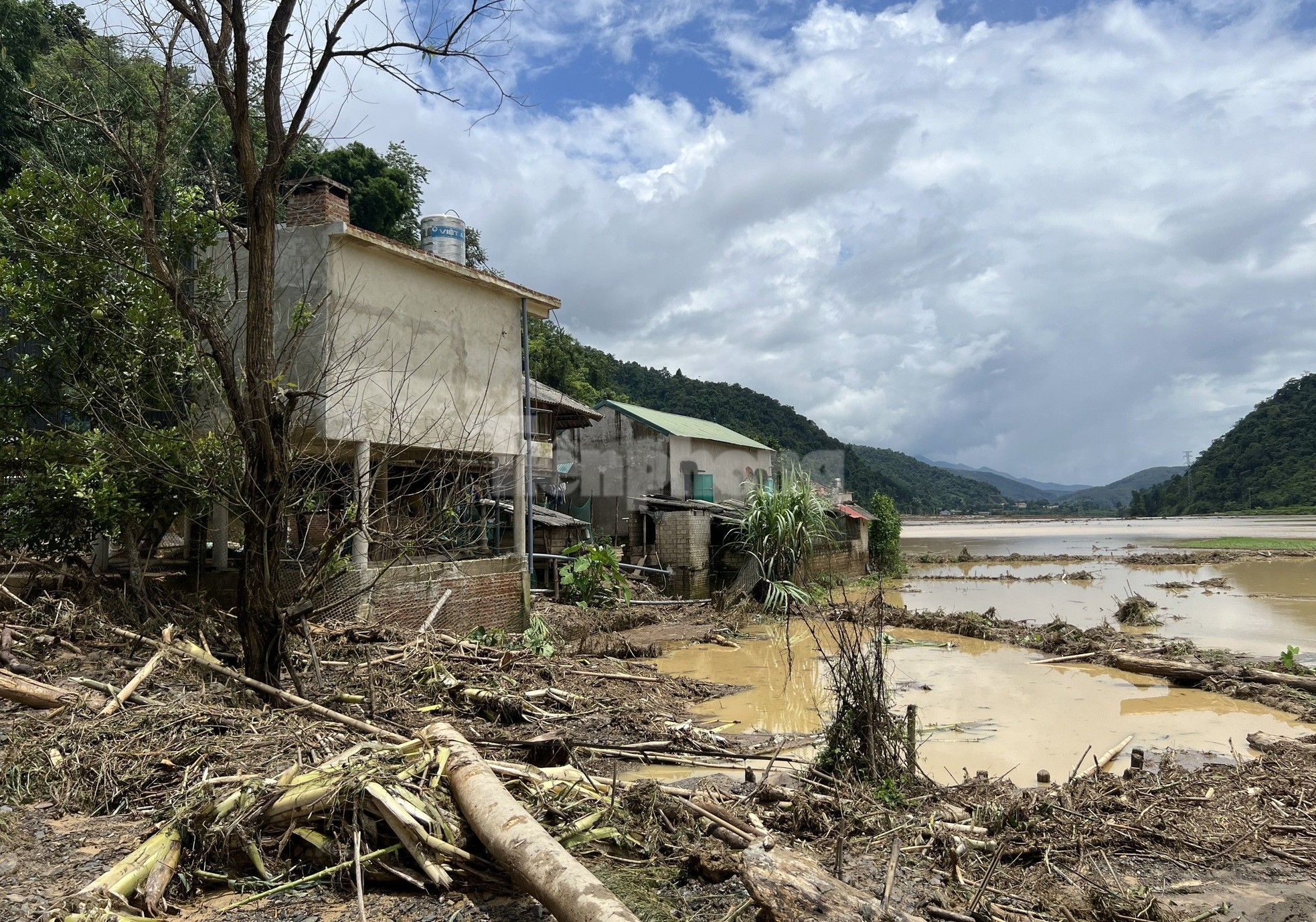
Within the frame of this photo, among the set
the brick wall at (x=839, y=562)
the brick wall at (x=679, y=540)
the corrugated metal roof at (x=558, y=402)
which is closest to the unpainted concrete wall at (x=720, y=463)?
the brick wall at (x=839, y=562)

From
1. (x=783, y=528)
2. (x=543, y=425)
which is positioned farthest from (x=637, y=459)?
(x=783, y=528)

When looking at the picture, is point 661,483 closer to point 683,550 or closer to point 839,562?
point 683,550

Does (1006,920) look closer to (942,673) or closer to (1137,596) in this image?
(942,673)

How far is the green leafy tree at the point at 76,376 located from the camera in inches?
371

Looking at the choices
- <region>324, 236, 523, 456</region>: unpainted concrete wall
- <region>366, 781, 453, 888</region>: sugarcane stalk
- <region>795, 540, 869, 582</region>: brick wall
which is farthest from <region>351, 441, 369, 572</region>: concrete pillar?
<region>795, 540, 869, 582</region>: brick wall

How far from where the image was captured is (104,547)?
11.2 metres

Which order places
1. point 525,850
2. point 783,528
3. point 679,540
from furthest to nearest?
point 679,540, point 783,528, point 525,850

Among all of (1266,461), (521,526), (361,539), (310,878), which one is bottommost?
(310,878)

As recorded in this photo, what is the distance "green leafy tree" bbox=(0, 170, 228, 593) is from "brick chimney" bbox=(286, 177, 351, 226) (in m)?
2.09

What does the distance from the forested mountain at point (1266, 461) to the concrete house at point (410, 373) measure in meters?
71.8

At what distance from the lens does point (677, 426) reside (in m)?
28.2

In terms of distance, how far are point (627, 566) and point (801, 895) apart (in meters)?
16.7

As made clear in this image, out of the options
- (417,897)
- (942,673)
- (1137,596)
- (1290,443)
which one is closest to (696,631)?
(942,673)

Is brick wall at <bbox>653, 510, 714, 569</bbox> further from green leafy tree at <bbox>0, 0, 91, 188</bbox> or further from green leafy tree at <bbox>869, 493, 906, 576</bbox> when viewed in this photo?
green leafy tree at <bbox>0, 0, 91, 188</bbox>
